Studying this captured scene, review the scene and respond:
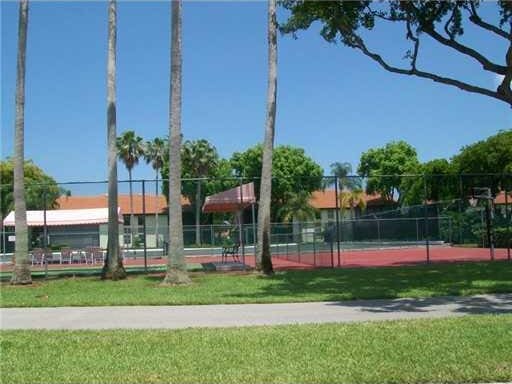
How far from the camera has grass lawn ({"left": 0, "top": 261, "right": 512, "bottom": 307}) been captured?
13.9 meters

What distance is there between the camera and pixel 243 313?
11.7 metres

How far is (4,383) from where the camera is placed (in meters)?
6.55

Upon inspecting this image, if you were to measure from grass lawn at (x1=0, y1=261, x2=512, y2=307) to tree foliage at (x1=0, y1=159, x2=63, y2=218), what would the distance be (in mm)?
4712

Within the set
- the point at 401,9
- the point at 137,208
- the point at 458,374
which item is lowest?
the point at 458,374

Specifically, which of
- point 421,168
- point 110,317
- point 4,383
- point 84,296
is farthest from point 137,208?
point 421,168

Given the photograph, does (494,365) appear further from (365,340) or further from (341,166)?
(341,166)

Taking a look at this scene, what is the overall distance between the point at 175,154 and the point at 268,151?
153 inches

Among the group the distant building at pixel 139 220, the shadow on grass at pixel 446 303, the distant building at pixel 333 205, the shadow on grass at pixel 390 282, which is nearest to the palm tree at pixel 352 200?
the distant building at pixel 333 205

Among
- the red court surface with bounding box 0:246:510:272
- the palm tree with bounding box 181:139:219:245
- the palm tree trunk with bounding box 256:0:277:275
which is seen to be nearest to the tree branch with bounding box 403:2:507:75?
the palm tree trunk with bounding box 256:0:277:275

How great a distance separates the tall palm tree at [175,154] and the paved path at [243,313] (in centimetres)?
522

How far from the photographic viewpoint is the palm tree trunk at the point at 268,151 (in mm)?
20953

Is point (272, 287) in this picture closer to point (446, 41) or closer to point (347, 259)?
point (446, 41)

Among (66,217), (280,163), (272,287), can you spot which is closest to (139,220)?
(66,217)

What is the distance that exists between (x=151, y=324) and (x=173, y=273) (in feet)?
24.4
